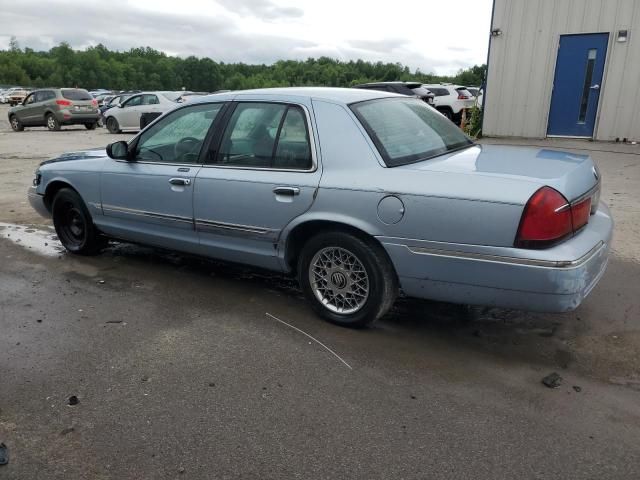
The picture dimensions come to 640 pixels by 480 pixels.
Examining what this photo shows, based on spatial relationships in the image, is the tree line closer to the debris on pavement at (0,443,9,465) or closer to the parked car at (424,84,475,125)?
the parked car at (424,84,475,125)

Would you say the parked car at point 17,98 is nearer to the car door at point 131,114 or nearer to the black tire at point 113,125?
the black tire at point 113,125

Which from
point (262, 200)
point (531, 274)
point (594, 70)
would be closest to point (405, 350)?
point (531, 274)

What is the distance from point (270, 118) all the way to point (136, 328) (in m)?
1.77

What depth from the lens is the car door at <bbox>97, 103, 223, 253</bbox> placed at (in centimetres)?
429

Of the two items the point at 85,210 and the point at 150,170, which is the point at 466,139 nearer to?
the point at 150,170

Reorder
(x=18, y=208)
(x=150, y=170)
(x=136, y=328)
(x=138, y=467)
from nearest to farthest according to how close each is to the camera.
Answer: (x=138, y=467) → (x=136, y=328) → (x=150, y=170) → (x=18, y=208)

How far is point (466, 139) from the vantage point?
4.23m

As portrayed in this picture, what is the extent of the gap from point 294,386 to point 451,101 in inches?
684

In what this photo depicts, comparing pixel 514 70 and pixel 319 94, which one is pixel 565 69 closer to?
pixel 514 70

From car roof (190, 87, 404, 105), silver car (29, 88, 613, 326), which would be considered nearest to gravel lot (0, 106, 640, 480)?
silver car (29, 88, 613, 326)

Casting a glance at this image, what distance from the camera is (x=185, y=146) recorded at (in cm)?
439

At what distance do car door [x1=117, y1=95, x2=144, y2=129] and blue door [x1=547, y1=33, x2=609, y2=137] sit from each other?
44.4 feet

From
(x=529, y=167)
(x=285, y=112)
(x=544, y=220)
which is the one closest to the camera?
(x=544, y=220)

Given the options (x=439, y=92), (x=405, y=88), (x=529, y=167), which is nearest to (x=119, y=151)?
(x=529, y=167)
